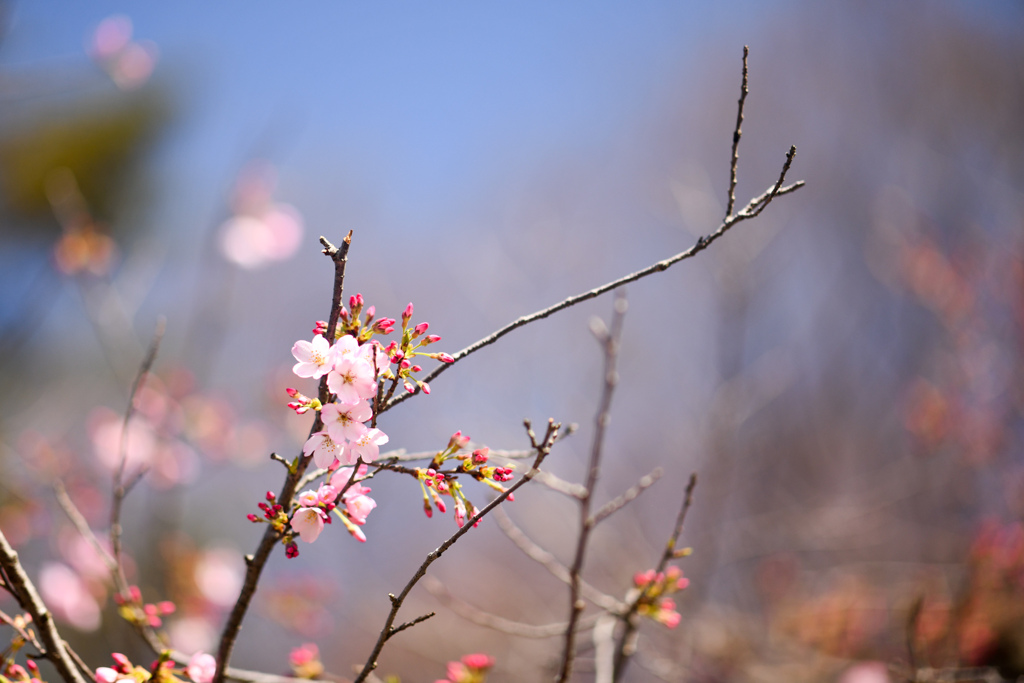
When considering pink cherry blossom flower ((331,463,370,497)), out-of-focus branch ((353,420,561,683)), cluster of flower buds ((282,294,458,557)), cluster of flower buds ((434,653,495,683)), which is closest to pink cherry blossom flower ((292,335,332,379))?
cluster of flower buds ((282,294,458,557))

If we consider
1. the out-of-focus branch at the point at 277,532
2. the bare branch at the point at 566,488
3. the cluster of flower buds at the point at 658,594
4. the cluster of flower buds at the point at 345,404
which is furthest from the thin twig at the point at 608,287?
the cluster of flower buds at the point at 658,594

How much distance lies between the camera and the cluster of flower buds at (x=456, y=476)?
70cm

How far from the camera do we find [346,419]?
2.23 ft

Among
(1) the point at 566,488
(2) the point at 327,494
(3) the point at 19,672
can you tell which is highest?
(1) the point at 566,488

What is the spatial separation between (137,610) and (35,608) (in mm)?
354

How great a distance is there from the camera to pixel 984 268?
4871 millimetres

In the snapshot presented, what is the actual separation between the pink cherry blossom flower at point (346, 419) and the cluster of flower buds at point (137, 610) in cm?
52

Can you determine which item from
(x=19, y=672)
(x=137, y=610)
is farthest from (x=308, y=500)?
(x=137, y=610)

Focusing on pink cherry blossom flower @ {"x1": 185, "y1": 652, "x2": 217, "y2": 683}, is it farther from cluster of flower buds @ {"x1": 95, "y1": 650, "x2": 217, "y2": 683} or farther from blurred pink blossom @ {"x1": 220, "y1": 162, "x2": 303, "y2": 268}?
blurred pink blossom @ {"x1": 220, "y1": 162, "x2": 303, "y2": 268}

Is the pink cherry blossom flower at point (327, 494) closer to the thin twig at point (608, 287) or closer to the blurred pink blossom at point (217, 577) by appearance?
the thin twig at point (608, 287)

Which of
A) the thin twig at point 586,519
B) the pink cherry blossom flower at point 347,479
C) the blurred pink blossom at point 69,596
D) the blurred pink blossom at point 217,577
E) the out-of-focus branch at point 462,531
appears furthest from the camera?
the blurred pink blossom at point 217,577

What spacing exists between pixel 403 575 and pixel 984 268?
6192 millimetres

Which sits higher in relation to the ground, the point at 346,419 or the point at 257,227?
the point at 257,227

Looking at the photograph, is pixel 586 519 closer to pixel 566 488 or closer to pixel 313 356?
pixel 566 488
